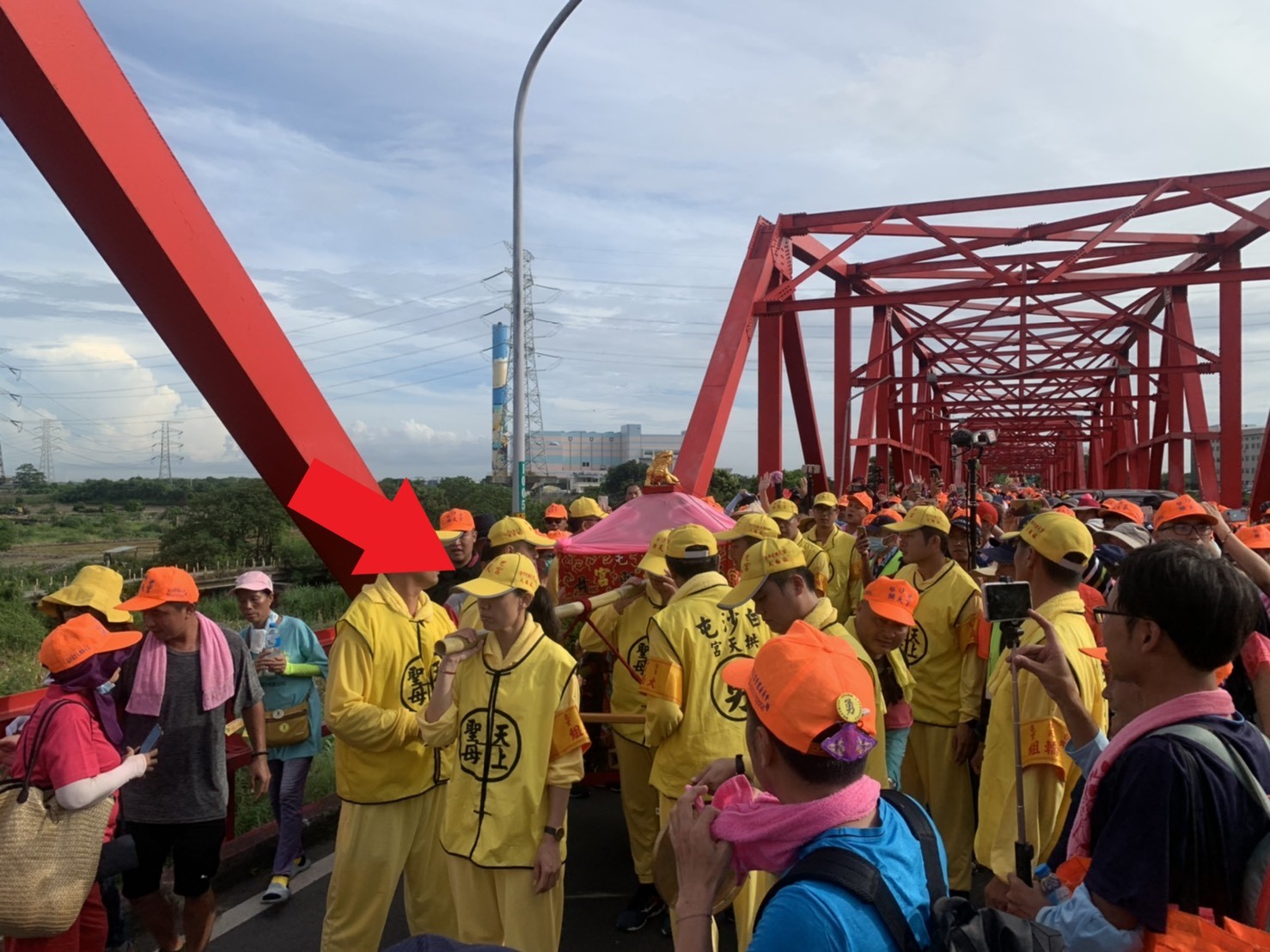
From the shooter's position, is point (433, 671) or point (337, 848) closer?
point (337, 848)

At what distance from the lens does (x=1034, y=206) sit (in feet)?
39.5

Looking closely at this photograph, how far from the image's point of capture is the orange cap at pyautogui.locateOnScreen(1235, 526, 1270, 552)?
4605mm

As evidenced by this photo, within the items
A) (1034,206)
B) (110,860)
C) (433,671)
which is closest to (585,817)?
(433,671)

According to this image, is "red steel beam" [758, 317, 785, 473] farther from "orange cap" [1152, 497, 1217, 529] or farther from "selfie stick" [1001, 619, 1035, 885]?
"selfie stick" [1001, 619, 1035, 885]

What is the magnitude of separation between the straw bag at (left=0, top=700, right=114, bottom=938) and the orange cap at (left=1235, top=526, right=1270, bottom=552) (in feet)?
18.0

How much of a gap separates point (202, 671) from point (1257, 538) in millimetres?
5437

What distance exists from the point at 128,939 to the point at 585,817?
2614 millimetres

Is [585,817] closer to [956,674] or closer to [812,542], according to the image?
[956,674]

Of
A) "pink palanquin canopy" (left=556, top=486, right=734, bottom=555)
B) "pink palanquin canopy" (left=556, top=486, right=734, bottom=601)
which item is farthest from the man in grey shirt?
"pink palanquin canopy" (left=556, top=486, right=734, bottom=555)

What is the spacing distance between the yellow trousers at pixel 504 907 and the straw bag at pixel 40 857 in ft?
4.05

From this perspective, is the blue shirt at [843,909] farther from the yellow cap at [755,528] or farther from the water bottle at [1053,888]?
the yellow cap at [755,528]

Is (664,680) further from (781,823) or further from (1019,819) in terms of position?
(781,823)

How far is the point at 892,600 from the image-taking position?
378 cm

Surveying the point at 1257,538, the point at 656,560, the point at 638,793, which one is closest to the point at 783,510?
the point at 656,560
